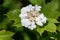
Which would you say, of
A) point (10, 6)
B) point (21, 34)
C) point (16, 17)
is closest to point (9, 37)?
point (16, 17)

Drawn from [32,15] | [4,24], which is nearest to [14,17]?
[32,15]

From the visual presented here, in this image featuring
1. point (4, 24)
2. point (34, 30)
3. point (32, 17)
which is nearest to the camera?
point (32, 17)

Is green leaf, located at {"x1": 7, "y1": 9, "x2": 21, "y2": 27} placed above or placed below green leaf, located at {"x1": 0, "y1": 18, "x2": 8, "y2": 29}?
below

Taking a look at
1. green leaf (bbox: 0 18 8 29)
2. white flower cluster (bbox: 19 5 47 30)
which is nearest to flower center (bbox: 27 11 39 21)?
white flower cluster (bbox: 19 5 47 30)

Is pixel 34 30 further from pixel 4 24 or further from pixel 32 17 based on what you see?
pixel 4 24

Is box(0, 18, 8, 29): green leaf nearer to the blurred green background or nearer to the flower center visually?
the blurred green background

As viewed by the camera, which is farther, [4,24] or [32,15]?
[4,24]

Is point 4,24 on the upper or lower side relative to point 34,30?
upper

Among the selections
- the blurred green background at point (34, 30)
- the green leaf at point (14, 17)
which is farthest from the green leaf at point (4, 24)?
the green leaf at point (14, 17)

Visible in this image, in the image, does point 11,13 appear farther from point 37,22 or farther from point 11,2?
point 11,2
